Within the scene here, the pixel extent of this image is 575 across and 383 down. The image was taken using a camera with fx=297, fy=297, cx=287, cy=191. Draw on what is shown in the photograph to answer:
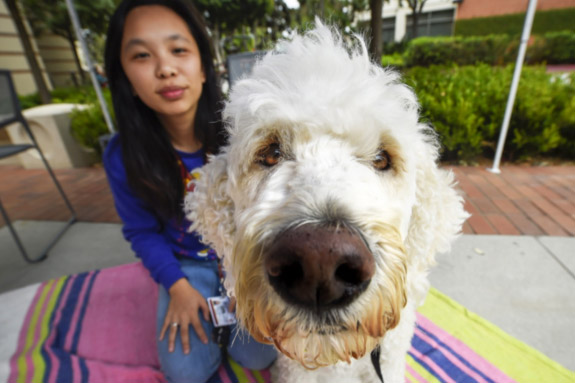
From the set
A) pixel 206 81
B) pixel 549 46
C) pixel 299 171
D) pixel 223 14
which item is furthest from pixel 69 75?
pixel 549 46

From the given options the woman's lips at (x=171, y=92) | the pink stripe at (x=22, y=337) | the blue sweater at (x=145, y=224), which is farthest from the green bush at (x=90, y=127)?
the woman's lips at (x=171, y=92)

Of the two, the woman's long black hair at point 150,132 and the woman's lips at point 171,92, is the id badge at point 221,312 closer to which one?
the woman's long black hair at point 150,132

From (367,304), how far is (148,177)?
146 cm

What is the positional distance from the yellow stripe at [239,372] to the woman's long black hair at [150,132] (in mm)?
1042

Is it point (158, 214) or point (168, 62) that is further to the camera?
point (158, 214)

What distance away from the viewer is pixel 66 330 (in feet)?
7.23

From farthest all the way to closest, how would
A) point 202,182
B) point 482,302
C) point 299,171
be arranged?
point 482,302 → point 202,182 → point 299,171

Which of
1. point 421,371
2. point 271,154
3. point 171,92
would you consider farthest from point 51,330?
point 421,371

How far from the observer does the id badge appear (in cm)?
177

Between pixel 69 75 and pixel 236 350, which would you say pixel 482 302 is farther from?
pixel 69 75

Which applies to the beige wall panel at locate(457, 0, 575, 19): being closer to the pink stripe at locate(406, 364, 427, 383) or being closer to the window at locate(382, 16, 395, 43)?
the window at locate(382, 16, 395, 43)

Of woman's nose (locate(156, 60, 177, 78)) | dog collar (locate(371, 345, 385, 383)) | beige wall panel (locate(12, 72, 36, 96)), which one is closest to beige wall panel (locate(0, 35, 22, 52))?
beige wall panel (locate(12, 72, 36, 96))

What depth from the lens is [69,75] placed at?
60.0ft

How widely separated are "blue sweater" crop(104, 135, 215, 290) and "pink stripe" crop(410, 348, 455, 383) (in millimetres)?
1584
